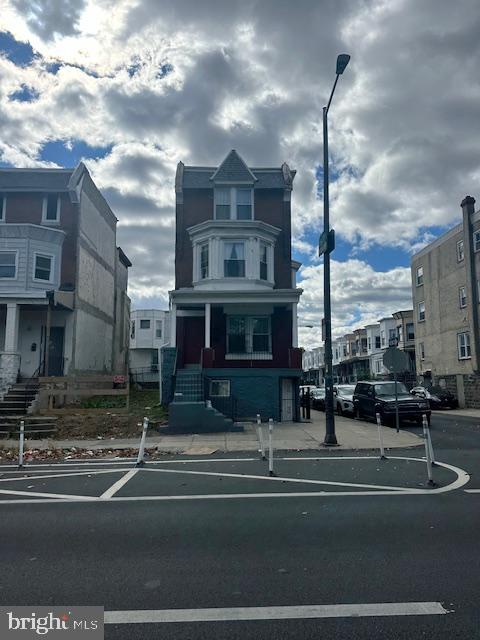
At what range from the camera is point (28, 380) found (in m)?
21.1

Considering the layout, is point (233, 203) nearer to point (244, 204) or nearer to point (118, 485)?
point (244, 204)

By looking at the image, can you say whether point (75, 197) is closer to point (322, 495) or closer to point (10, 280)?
point (10, 280)

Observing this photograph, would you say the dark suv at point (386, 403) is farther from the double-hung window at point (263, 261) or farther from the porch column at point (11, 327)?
the porch column at point (11, 327)

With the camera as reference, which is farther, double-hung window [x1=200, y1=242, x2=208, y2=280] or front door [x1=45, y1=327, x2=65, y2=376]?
double-hung window [x1=200, y1=242, x2=208, y2=280]

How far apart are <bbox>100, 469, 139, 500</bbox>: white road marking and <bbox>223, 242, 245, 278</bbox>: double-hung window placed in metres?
14.4

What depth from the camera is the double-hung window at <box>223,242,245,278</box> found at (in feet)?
78.0

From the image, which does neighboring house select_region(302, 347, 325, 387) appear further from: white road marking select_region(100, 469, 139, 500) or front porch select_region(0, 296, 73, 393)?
white road marking select_region(100, 469, 139, 500)

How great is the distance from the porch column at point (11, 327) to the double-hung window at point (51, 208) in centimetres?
504

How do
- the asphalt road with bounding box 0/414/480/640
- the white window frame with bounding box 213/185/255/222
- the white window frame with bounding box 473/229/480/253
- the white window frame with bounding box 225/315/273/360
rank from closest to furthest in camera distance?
the asphalt road with bounding box 0/414/480/640 → the white window frame with bounding box 225/315/273/360 → the white window frame with bounding box 213/185/255/222 → the white window frame with bounding box 473/229/480/253

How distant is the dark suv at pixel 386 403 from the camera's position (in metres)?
19.7

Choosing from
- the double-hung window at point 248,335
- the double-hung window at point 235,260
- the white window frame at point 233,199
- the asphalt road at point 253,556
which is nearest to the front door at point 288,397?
the double-hung window at point 248,335

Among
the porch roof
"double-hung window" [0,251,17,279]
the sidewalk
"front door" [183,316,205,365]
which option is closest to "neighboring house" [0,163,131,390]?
"double-hung window" [0,251,17,279]

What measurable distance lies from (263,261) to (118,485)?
16598mm

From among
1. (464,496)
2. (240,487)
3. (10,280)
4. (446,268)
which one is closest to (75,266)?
(10,280)
